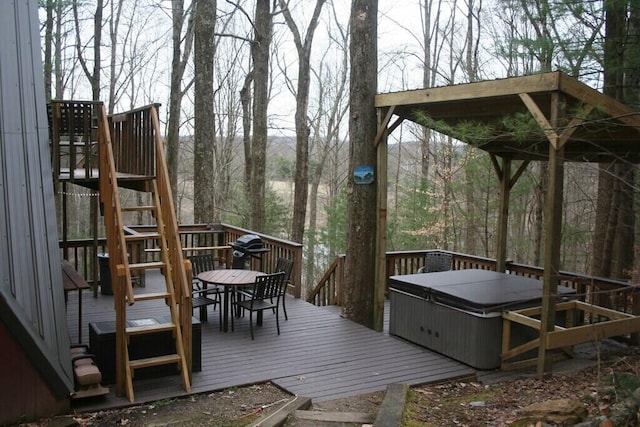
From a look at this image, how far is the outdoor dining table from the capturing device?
7.05 m

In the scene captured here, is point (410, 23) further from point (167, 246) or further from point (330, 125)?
point (167, 246)

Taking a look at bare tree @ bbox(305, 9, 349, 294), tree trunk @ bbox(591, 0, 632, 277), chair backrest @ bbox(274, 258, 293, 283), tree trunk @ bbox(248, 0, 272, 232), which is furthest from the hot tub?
bare tree @ bbox(305, 9, 349, 294)

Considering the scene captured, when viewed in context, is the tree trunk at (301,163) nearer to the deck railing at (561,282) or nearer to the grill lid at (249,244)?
the deck railing at (561,282)

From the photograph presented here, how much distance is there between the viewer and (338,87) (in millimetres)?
22531

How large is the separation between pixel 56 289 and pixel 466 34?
50.5 ft

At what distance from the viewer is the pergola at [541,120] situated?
17.1ft

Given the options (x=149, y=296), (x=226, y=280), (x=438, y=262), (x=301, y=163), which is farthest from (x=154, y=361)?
(x=301, y=163)

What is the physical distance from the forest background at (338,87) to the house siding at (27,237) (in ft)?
12.6

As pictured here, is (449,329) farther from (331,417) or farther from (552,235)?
(331,417)

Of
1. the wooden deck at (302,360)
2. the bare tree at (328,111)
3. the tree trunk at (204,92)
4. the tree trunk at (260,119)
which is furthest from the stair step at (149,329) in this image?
the bare tree at (328,111)

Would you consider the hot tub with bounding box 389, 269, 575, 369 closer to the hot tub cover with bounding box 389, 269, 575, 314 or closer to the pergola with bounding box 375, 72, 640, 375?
the hot tub cover with bounding box 389, 269, 575, 314

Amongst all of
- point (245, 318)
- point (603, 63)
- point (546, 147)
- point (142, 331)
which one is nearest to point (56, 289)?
Answer: point (142, 331)

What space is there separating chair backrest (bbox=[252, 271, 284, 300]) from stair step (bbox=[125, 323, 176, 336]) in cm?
155

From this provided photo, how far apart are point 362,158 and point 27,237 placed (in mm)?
4149
